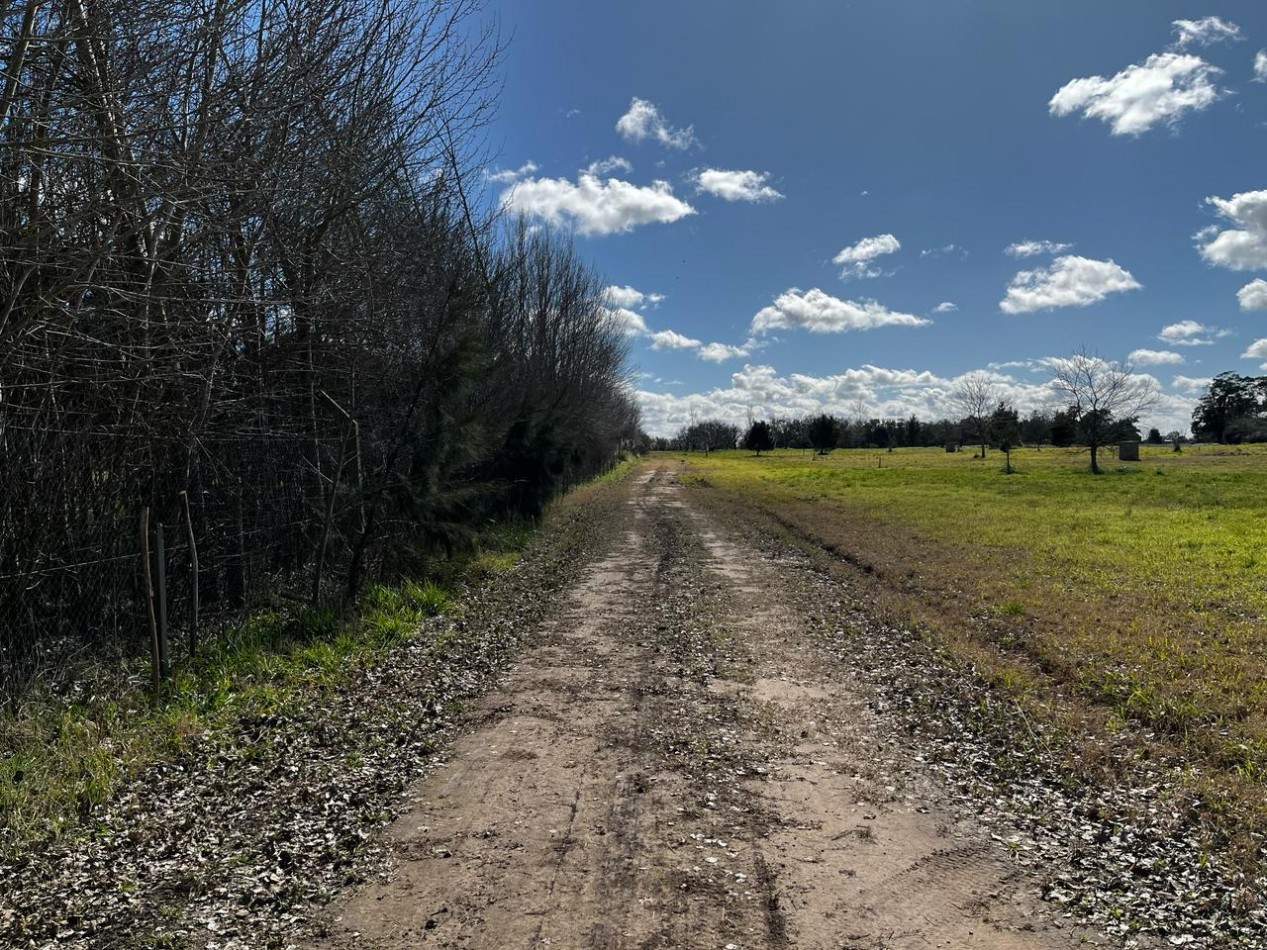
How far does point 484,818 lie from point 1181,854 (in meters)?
3.84

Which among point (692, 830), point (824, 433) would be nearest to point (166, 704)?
point (692, 830)

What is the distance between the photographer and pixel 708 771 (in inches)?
200

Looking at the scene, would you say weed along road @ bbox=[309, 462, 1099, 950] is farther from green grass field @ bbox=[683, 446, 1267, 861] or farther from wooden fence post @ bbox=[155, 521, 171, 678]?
wooden fence post @ bbox=[155, 521, 171, 678]

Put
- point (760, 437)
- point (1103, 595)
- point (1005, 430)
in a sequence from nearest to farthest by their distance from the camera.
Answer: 1. point (1103, 595)
2. point (1005, 430)
3. point (760, 437)

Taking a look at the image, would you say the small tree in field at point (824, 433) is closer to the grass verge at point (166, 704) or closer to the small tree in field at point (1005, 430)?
the small tree in field at point (1005, 430)

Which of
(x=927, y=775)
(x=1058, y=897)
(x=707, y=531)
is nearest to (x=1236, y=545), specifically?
(x=707, y=531)

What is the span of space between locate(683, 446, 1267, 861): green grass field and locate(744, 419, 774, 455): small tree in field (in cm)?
10397

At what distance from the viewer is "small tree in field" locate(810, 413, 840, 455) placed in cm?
10588

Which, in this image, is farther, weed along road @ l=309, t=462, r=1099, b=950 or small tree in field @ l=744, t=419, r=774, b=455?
small tree in field @ l=744, t=419, r=774, b=455

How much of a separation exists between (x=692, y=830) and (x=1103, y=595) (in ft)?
30.2

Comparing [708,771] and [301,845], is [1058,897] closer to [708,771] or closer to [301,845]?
[708,771]

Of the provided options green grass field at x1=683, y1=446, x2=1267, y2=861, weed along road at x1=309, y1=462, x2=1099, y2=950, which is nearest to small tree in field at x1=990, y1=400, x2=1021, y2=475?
green grass field at x1=683, y1=446, x2=1267, y2=861

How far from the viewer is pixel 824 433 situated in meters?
106

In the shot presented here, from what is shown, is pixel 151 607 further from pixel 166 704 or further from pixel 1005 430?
pixel 1005 430
